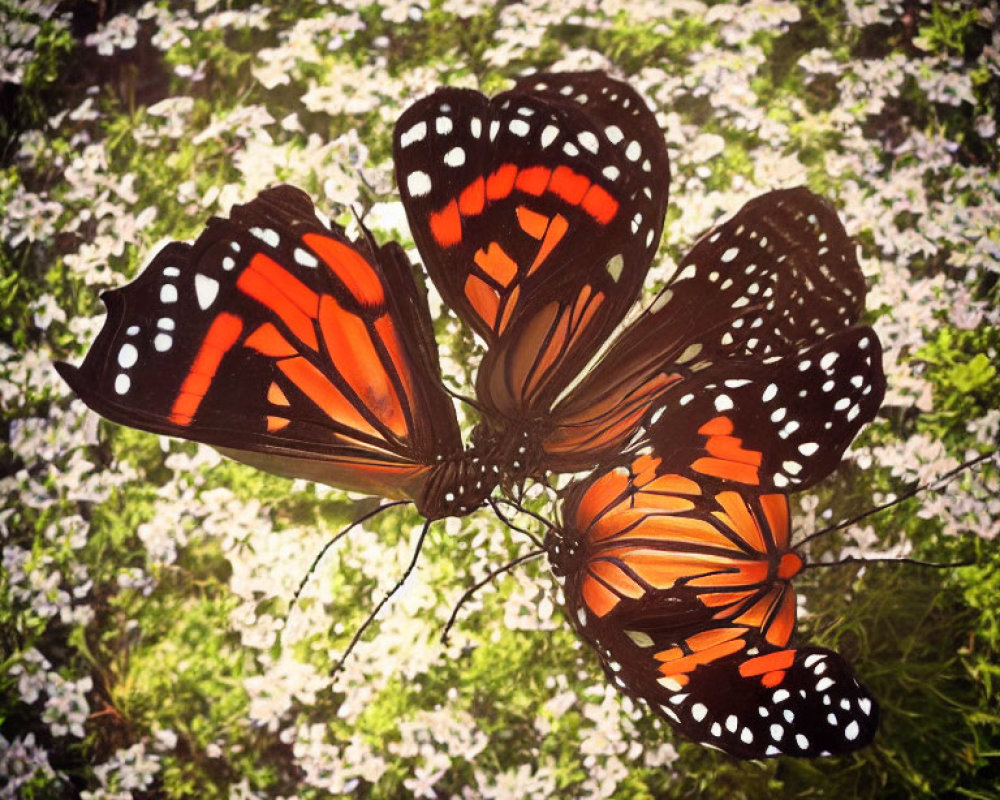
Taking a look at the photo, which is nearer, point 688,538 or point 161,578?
point 688,538

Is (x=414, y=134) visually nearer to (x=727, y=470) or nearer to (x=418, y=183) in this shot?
(x=418, y=183)

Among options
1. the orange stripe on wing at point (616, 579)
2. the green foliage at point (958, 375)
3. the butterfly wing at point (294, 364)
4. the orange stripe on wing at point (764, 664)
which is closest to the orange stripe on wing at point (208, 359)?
the butterfly wing at point (294, 364)

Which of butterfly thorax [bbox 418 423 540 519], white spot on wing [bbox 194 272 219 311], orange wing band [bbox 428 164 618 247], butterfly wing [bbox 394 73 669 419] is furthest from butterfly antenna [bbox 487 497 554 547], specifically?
white spot on wing [bbox 194 272 219 311]

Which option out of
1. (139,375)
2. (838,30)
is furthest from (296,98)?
(838,30)

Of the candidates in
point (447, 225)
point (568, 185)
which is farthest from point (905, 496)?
point (447, 225)

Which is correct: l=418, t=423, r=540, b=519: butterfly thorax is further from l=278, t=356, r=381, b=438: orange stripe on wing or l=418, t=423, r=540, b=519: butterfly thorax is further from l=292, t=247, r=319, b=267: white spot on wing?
l=292, t=247, r=319, b=267: white spot on wing

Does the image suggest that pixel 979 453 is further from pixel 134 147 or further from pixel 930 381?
pixel 134 147
